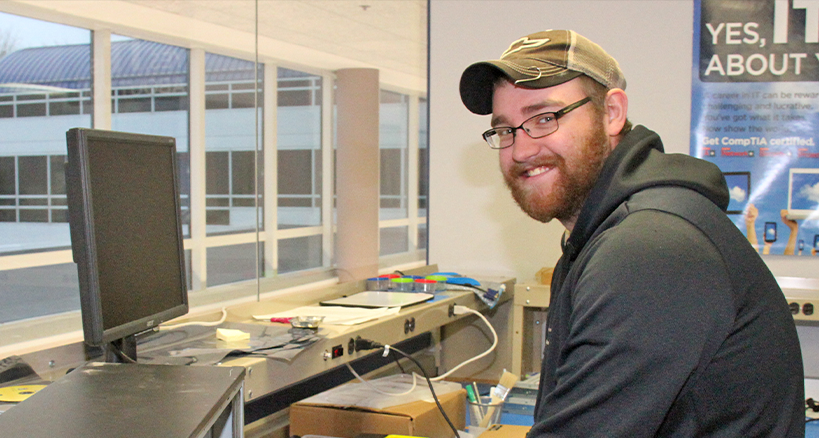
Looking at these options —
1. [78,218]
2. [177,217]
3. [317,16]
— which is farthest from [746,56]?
[78,218]

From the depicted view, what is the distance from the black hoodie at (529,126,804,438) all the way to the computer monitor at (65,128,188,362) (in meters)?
0.83

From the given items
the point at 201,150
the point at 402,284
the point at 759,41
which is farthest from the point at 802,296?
the point at 201,150

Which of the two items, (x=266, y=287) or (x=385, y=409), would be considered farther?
(x=266, y=287)

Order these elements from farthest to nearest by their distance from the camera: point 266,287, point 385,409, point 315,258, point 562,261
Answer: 1. point 315,258
2. point 266,287
3. point 385,409
4. point 562,261

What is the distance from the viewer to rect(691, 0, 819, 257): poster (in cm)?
321

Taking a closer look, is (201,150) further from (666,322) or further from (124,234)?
(666,322)

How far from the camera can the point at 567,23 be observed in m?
3.57

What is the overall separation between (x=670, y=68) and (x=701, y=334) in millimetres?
2969

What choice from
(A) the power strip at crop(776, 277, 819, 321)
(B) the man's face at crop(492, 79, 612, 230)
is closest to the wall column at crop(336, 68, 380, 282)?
(A) the power strip at crop(776, 277, 819, 321)

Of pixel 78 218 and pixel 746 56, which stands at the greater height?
pixel 746 56

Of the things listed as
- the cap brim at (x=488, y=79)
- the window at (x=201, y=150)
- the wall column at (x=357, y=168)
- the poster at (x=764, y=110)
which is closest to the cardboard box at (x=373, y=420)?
the window at (x=201, y=150)

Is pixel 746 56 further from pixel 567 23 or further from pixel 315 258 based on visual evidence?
pixel 315 258

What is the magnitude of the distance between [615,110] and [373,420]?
1.48 meters

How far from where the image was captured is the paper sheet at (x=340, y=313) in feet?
7.52
